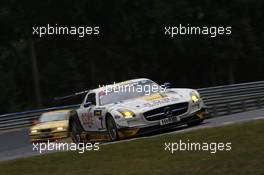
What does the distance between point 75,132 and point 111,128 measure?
8.68 ft

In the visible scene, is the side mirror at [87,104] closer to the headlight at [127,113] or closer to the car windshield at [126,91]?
the car windshield at [126,91]

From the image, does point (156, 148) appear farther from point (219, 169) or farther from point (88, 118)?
point (88, 118)

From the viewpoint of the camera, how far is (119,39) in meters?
49.2

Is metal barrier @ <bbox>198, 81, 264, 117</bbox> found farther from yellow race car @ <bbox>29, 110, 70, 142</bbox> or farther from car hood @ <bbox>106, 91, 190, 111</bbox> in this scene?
car hood @ <bbox>106, 91, 190, 111</bbox>

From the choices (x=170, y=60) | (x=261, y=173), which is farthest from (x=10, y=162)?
(x=170, y=60)

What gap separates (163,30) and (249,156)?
132 feet

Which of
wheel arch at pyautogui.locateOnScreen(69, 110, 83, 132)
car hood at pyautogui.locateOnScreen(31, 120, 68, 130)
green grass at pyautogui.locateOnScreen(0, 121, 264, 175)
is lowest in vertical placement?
car hood at pyautogui.locateOnScreen(31, 120, 68, 130)

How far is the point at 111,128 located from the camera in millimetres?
14570

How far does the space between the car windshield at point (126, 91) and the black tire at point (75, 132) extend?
1.58 metres

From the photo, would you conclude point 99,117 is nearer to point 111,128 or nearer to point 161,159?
point 111,128

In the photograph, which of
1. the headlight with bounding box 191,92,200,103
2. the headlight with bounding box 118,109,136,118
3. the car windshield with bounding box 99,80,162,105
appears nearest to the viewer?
the headlight with bounding box 118,109,136,118

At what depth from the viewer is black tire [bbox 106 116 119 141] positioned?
14.3 meters

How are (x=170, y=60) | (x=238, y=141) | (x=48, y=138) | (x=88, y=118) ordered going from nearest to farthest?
(x=238, y=141)
(x=88, y=118)
(x=48, y=138)
(x=170, y=60)

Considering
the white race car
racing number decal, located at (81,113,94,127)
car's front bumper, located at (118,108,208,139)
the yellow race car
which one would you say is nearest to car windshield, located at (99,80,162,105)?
the white race car
